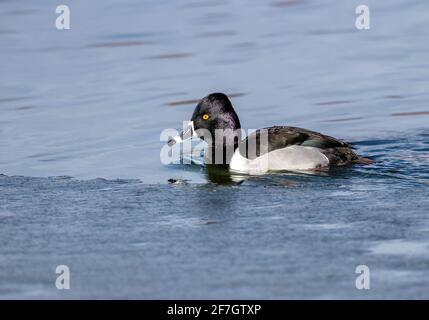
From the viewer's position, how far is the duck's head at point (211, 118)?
42.1 ft

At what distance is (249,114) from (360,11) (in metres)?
5.75

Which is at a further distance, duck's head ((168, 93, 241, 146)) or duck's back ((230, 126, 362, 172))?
duck's head ((168, 93, 241, 146))

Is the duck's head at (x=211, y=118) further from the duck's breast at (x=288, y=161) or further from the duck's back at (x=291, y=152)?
the duck's breast at (x=288, y=161)

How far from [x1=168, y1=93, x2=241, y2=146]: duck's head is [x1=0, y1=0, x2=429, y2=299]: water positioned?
0.54 meters

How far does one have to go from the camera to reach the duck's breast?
12086 mm

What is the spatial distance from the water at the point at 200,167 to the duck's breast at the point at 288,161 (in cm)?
39
